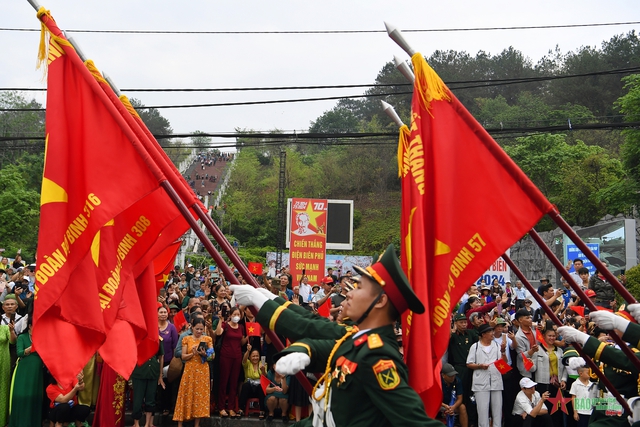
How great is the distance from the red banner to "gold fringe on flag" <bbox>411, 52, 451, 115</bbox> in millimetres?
18720

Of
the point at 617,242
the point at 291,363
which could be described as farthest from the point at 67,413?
the point at 617,242

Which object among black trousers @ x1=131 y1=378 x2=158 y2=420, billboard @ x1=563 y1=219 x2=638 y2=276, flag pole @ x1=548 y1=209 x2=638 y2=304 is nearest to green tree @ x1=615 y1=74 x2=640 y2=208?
billboard @ x1=563 y1=219 x2=638 y2=276

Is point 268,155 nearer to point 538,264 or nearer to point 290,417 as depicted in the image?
point 538,264

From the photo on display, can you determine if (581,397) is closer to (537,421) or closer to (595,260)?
(537,421)

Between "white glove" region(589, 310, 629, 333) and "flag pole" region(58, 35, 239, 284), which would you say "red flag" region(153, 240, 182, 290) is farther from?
"white glove" region(589, 310, 629, 333)

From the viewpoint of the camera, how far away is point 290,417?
12383 millimetres

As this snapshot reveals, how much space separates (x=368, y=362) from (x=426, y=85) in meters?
3.18

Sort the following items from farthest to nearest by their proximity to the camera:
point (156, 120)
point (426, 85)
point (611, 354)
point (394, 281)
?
point (156, 120) → point (611, 354) → point (426, 85) → point (394, 281)

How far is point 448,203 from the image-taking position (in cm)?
614

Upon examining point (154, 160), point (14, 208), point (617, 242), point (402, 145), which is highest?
point (14, 208)

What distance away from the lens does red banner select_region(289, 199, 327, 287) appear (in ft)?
82.7

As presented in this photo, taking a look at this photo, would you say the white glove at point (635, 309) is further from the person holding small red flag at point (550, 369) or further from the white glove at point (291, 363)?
the person holding small red flag at point (550, 369)

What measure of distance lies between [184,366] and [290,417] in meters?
1.93

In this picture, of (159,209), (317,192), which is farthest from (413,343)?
(317,192)
